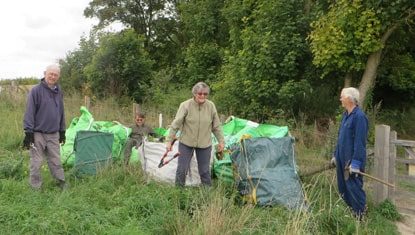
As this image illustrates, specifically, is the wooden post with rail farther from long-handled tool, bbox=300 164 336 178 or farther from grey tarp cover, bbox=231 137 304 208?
grey tarp cover, bbox=231 137 304 208

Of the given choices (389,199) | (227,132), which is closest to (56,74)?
(227,132)

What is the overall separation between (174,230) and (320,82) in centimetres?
950

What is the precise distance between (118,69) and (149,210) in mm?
11242

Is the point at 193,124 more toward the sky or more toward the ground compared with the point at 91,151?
more toward the sky

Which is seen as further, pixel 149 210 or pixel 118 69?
pixel 118 69

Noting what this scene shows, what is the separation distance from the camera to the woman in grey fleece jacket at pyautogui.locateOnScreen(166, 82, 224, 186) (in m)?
5.61

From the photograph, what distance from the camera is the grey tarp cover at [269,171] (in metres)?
5.33

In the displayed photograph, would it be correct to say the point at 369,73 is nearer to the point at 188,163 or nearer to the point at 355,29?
the point at 355,29

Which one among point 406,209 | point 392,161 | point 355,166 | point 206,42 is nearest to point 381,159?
point 392,161

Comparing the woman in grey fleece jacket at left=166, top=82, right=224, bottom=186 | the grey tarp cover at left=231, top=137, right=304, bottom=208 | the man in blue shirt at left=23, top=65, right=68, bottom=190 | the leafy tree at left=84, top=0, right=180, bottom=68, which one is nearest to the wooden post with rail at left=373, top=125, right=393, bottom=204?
the grey tarp cover at left=231, top=137, right=304, bottom=208

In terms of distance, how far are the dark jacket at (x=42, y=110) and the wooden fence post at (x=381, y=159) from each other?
4.39 meters

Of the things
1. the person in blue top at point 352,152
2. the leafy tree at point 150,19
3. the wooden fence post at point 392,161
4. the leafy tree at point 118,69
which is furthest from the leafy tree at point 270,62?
the leafy tree at point 150,19

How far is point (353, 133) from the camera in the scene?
211 inches

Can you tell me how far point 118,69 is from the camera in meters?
15.5
